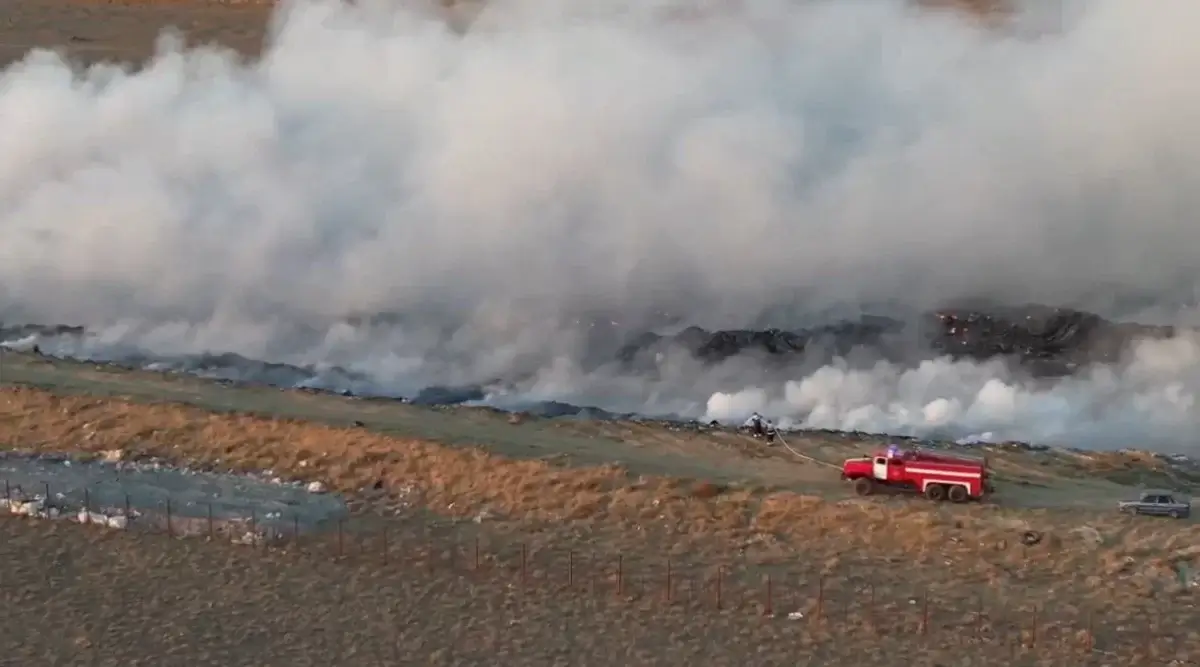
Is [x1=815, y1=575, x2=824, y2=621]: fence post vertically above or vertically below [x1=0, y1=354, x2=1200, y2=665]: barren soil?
below

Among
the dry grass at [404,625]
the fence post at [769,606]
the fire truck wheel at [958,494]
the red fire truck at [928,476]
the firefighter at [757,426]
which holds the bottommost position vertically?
the dry grass at [404,625]

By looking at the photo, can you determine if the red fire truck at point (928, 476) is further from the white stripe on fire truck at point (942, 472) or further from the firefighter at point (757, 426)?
the firefighter at point (757, 426)

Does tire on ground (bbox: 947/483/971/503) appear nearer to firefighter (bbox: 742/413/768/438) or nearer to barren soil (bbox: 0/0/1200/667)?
barren soil (bbox: 0/0/1200/667)

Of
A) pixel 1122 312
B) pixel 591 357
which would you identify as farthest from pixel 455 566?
pixel 1122 312

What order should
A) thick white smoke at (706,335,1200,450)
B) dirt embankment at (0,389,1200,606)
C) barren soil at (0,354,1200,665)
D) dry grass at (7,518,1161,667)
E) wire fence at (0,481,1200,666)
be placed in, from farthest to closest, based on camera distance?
thick white smoke at (706,335,1200,450), dirt embankment at (0,389,1200,606), barren soil at (0,354,1200,665), wire fence at (0,481,1200,666), dry grass at (7,518,1161,667)

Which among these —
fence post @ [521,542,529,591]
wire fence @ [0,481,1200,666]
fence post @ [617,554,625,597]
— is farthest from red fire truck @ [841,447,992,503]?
fence post @ [521,542,529,591]

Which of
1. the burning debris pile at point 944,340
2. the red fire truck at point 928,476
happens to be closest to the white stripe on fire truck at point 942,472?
the red fire truck at point 928,476

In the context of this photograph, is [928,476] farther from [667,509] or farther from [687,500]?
[667,509]
